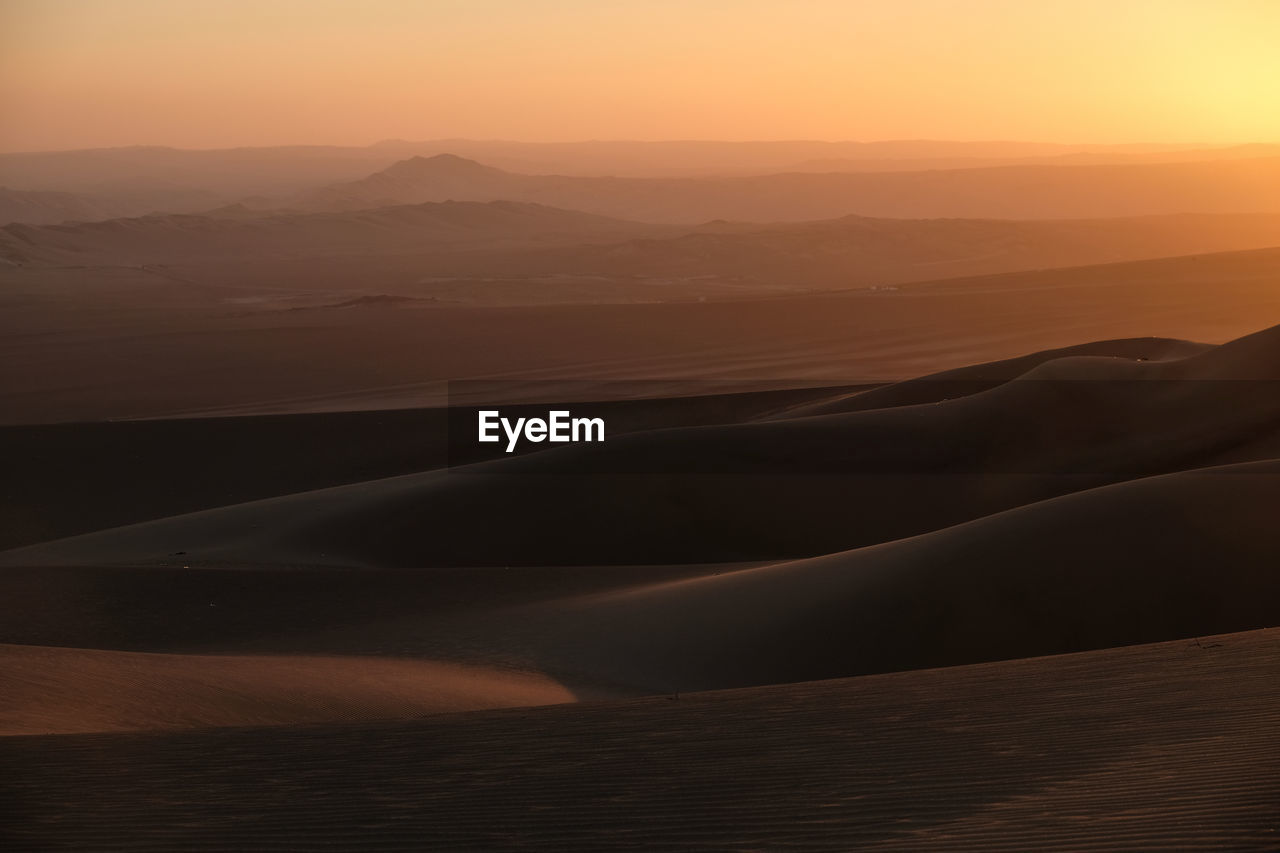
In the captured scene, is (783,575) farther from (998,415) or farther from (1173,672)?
(998,415)

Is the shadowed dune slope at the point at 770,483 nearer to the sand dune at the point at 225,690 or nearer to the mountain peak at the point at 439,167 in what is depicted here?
the sand dune at the point at 225,690

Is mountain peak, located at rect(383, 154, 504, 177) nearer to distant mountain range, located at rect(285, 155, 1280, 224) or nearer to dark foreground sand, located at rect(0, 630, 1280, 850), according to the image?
distant mountain range, located at rect(285, 155, 1280, 224)

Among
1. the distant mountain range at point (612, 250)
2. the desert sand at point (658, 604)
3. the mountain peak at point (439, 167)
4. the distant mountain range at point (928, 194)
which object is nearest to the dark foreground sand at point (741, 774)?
the desert sand at point (658, 604)

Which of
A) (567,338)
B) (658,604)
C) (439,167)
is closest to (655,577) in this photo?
(658,604)

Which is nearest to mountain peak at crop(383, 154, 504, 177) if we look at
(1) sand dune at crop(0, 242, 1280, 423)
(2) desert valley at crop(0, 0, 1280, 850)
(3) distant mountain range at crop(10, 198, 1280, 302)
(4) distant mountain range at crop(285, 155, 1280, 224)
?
(4) distant mountain range at crop(285, 155, 1280, 224)

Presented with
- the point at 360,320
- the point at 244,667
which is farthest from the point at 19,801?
the point at 360,320

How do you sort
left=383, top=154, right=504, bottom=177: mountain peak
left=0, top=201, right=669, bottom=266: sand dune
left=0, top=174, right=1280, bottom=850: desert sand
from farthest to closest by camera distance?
left=383, top=154, right=504, bottom=177: mountain peak, left=0, top=201, right=669, bottom=266: sand dune, left=0, top=174, right=1280, bottom=850: desert sand
